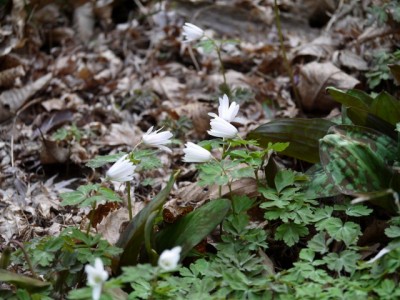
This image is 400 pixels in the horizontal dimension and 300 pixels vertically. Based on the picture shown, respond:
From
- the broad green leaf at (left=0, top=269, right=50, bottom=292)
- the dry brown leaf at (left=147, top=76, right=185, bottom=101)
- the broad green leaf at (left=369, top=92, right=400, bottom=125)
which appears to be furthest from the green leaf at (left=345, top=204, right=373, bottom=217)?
the dry brown leaf at (left=147, top=76, right=185, bottom=101)

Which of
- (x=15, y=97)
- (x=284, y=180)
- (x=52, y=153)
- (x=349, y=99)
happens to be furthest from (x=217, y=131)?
(x=15, y=97)

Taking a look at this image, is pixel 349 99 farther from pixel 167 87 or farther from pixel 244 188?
pixel 167 87

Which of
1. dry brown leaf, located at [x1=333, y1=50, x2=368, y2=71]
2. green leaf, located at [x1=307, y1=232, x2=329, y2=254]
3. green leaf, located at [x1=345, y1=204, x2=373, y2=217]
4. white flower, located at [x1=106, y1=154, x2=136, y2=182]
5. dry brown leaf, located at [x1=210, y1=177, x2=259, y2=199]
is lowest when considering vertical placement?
dry brown leaf, located at [x1=333, y1=50, x2=368, y2=71]

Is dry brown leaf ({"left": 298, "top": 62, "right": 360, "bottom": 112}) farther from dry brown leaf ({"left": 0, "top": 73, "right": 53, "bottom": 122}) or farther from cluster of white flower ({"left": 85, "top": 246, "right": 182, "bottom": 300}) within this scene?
cluster of white flower ({"left": 85, "top": 246, "right": 182, "bottom": 300})

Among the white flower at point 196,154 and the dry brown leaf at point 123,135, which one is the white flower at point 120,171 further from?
the dry brown leaf at point 123,135

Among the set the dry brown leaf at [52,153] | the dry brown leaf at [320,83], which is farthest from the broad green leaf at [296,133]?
the dry brown leaf at [52,153]

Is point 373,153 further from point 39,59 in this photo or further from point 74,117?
point 39,59
